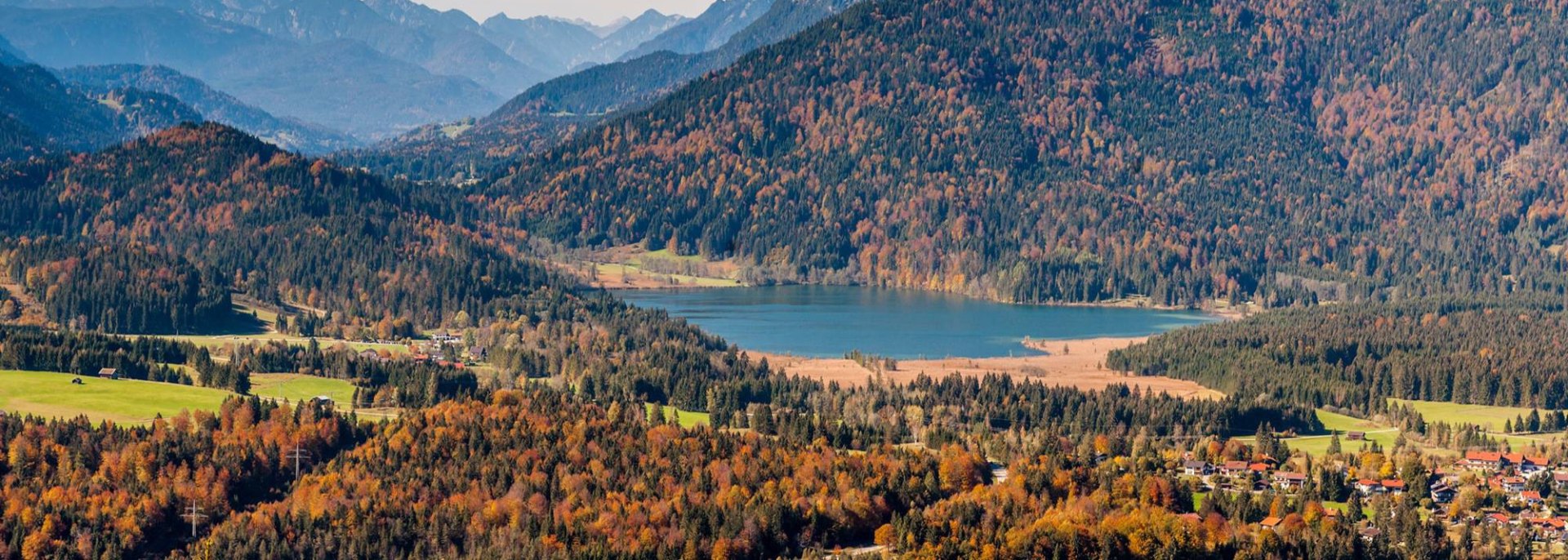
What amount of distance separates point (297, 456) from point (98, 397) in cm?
2776

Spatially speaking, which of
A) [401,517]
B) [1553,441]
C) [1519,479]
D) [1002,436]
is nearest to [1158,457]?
[1002,436]

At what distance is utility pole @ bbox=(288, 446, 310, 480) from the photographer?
154 m

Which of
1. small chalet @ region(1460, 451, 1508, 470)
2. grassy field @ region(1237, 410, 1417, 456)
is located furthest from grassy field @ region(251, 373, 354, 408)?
small chalet @ region(1460, 451, 1508, 470)

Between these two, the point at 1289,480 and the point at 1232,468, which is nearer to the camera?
the point at 1289,480

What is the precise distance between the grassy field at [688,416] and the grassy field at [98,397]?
3334 centimetres

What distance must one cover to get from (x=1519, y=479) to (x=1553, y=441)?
72.6ft

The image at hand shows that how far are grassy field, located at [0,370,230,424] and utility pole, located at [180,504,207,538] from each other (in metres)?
21.5

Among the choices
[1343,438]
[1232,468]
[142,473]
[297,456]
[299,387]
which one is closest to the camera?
[142,473]

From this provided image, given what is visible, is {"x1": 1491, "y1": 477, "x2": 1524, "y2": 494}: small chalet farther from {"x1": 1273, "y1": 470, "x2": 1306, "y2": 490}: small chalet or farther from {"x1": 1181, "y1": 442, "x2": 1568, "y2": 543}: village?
{"x1": 1273, "y1": 470, "x2": 1306, "y2": 490}: small chalet

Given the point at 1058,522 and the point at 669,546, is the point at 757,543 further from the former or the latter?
the point at 1058,522

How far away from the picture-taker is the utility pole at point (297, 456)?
15375 centimetres

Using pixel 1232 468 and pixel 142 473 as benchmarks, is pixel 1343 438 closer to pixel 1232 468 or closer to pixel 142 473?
pixel 1232 468

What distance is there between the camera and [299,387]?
18950cm

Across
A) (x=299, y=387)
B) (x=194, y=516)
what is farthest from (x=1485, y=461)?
(x=299, y=387)
